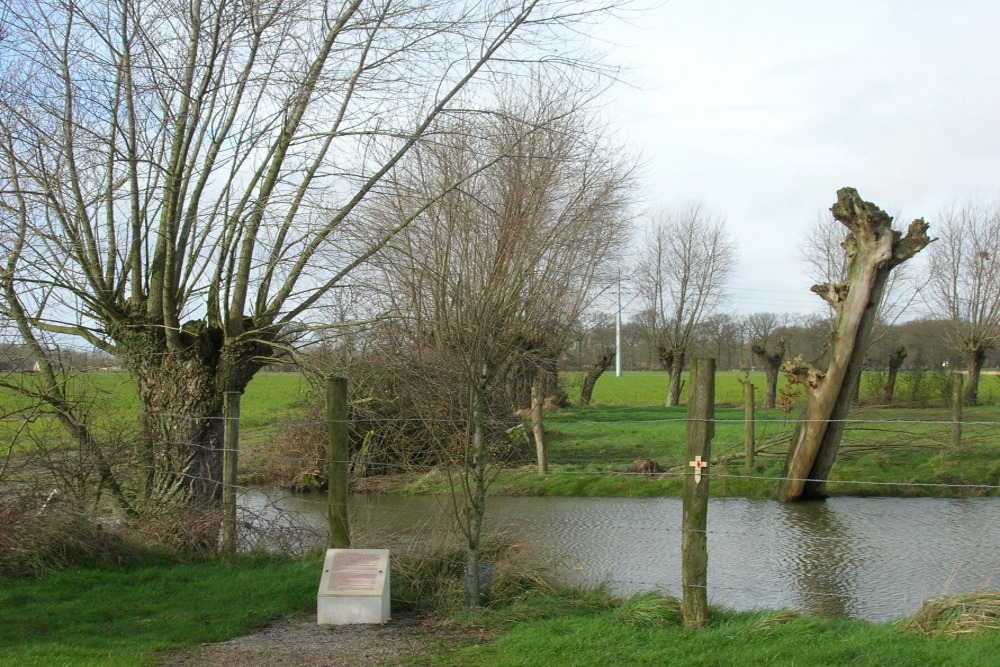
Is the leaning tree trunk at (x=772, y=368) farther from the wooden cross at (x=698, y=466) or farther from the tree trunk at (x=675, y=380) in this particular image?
the wooden cross at (x=698, y=466)

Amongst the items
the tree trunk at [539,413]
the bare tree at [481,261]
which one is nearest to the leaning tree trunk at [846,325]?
the tree trunk at [539,413]

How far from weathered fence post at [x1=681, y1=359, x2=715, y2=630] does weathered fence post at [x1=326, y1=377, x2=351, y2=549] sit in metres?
2.88

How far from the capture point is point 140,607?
706 centimetres

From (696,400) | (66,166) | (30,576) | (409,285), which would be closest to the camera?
(696,400)

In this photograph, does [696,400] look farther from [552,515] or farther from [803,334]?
[803,334]

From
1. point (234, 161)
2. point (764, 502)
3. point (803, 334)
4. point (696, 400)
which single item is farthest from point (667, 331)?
point (696, 400)

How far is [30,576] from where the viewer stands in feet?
26.1

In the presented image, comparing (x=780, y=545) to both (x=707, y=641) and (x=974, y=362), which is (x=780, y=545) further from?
(x=974, y=362)

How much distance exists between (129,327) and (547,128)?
202 inches

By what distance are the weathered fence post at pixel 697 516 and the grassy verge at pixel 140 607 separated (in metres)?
3.01

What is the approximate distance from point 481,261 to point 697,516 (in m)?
2.38

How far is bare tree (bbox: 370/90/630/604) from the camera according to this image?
6.92 meters

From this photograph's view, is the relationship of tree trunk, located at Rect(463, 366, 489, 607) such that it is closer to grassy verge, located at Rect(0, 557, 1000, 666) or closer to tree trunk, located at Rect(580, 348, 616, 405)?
grassy verge, located at Rect(0, 557, 1000, 666)

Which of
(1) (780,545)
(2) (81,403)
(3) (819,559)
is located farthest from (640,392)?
(2) (81,403)
